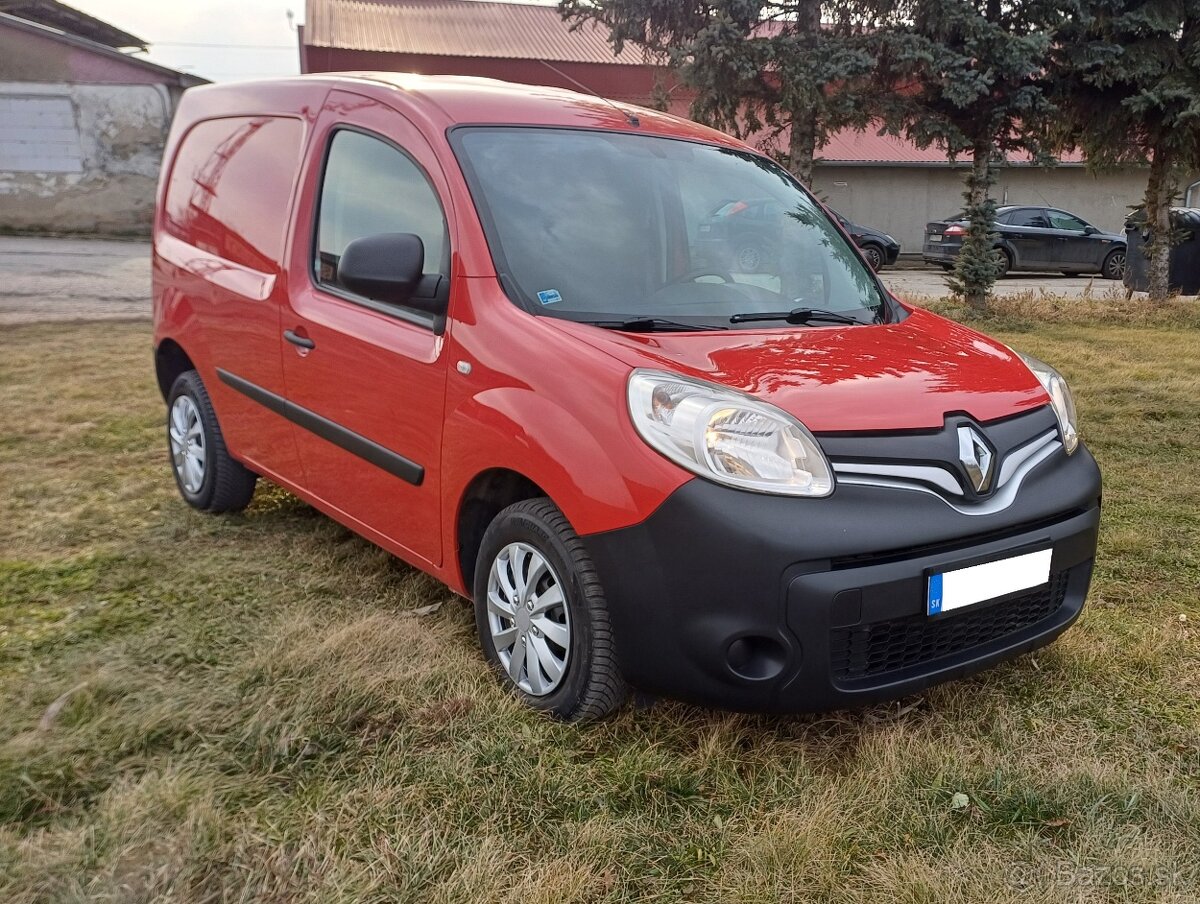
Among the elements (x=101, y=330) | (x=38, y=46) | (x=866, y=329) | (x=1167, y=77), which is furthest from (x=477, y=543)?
(x=38, y=46)

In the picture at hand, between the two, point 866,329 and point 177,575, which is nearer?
point 866,329

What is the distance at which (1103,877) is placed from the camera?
83.0 inches

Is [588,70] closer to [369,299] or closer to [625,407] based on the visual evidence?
[369,299]

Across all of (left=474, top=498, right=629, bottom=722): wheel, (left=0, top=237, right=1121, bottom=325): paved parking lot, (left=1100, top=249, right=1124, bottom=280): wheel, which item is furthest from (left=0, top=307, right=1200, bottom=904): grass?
(left=1100, top=249, right=1124, bottom=280): wheel

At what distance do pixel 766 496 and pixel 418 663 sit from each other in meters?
1.21

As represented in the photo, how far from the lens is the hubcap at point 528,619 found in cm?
260

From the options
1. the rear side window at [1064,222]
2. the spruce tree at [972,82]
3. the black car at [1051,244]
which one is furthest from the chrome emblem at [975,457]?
the rear side window at [1064,222]

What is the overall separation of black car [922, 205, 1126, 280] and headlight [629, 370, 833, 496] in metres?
18.3

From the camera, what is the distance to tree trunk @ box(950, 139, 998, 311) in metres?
11.7

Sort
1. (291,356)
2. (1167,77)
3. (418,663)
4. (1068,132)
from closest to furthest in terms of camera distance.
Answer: (418,663)
(291,356)
(1167,77)
(1068,132)

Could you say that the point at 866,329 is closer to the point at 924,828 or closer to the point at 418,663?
the point at 924,828

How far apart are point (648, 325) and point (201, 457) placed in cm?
244

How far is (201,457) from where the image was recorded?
4.33m

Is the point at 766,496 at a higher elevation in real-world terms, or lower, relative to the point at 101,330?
higher
